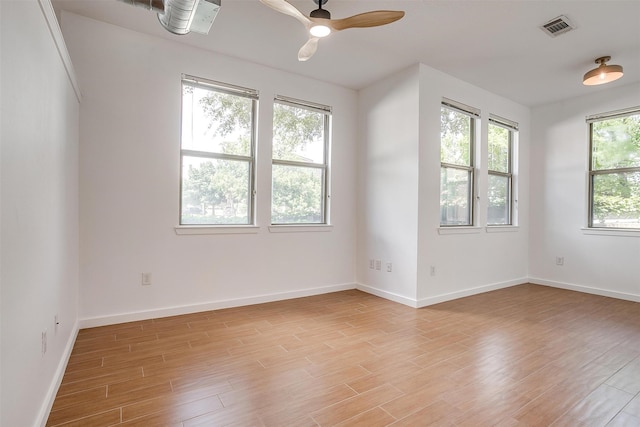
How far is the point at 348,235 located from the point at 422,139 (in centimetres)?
162

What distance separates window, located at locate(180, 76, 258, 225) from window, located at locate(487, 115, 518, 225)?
341 cm

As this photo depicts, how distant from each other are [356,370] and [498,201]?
3.84 meters

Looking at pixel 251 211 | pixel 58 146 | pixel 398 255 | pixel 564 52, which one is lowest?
pixel 398 255

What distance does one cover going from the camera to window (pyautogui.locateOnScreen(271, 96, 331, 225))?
3982 mm

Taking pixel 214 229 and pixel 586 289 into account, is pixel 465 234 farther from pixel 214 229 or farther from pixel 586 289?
pixel 214 229

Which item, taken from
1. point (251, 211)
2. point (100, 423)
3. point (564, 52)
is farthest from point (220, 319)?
point (564, 52)

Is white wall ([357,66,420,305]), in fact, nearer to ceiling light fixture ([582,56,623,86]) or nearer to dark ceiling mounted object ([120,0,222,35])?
ceiling light fixture ([582,56,623,86])

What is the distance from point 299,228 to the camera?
13.4 ft

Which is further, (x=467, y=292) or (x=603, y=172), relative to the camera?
(x=603, y=172)

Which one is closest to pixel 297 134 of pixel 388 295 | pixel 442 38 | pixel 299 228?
pixel 299 228

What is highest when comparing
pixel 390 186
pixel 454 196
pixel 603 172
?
pixel 603 172

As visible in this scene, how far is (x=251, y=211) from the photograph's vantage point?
3.79 m

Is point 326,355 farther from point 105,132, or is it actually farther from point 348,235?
point 105,132

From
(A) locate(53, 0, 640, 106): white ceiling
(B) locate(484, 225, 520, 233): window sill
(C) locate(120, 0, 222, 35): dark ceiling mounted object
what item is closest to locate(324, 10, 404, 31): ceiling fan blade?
(A) locate(53, 0, 640, 106): white ceiling
